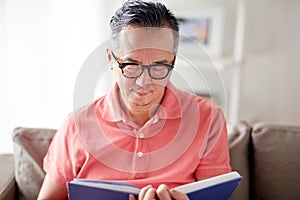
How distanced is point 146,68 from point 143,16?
121mm

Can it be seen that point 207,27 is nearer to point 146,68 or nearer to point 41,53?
point 41,53

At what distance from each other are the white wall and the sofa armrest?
140 cm

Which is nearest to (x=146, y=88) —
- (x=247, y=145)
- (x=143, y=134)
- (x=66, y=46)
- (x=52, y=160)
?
(x=143, y=134)

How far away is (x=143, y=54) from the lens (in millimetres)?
1030

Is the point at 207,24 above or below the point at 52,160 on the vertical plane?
above

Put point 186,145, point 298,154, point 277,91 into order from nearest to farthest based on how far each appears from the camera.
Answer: point 186,145 < point 298,154 < point 277,91

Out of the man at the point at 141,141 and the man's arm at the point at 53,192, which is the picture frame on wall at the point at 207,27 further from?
the man's arm at the point at 53,192

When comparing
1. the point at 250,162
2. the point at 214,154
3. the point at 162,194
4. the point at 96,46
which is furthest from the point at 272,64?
the point at 162,194

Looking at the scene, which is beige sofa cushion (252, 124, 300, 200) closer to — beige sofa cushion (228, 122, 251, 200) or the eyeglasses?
beige sofa cushion (228, 122, 251, 200)

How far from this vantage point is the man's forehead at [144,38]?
103cm

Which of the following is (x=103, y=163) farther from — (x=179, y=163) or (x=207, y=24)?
(x=207, y=24)

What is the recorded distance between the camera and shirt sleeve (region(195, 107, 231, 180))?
1.18 metres

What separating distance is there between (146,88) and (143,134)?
163 millimetres

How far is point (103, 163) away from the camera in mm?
1193
